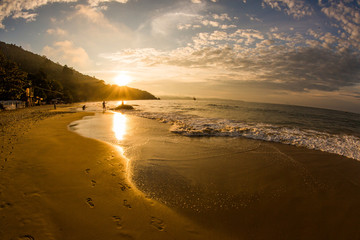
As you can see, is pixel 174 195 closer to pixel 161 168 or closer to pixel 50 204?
pixel 161 168

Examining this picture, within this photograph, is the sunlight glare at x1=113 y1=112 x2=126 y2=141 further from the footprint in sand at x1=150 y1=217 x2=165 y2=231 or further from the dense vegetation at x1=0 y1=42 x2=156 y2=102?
the dense vegetation at x1=0 y1=42 x2=156 y2=102

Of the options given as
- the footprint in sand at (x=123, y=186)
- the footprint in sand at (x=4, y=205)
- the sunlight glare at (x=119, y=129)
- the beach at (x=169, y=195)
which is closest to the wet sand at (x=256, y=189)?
the beach at (x=169, y=195)

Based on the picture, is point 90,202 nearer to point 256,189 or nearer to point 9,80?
point 256,189

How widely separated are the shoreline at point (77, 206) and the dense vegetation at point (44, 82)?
48.6m

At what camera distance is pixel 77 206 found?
3.88 metres

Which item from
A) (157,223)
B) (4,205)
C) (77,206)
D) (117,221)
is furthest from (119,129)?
(157,223)

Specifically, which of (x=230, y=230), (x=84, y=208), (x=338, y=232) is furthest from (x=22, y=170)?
(x=338, y=232)

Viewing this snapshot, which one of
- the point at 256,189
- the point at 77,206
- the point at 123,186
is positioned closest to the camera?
the point at 77,206

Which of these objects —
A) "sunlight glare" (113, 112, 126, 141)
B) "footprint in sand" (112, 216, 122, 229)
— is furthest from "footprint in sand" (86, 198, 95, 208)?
"sunlight glare" (113, 112, 126, 141)

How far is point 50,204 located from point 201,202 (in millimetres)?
4165

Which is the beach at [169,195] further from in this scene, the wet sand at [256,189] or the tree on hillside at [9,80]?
the tree on hillside at [9,80]

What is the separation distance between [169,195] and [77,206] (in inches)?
99.7

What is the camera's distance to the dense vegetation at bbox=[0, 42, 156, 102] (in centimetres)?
3803

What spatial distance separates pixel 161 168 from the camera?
21.3 ft
